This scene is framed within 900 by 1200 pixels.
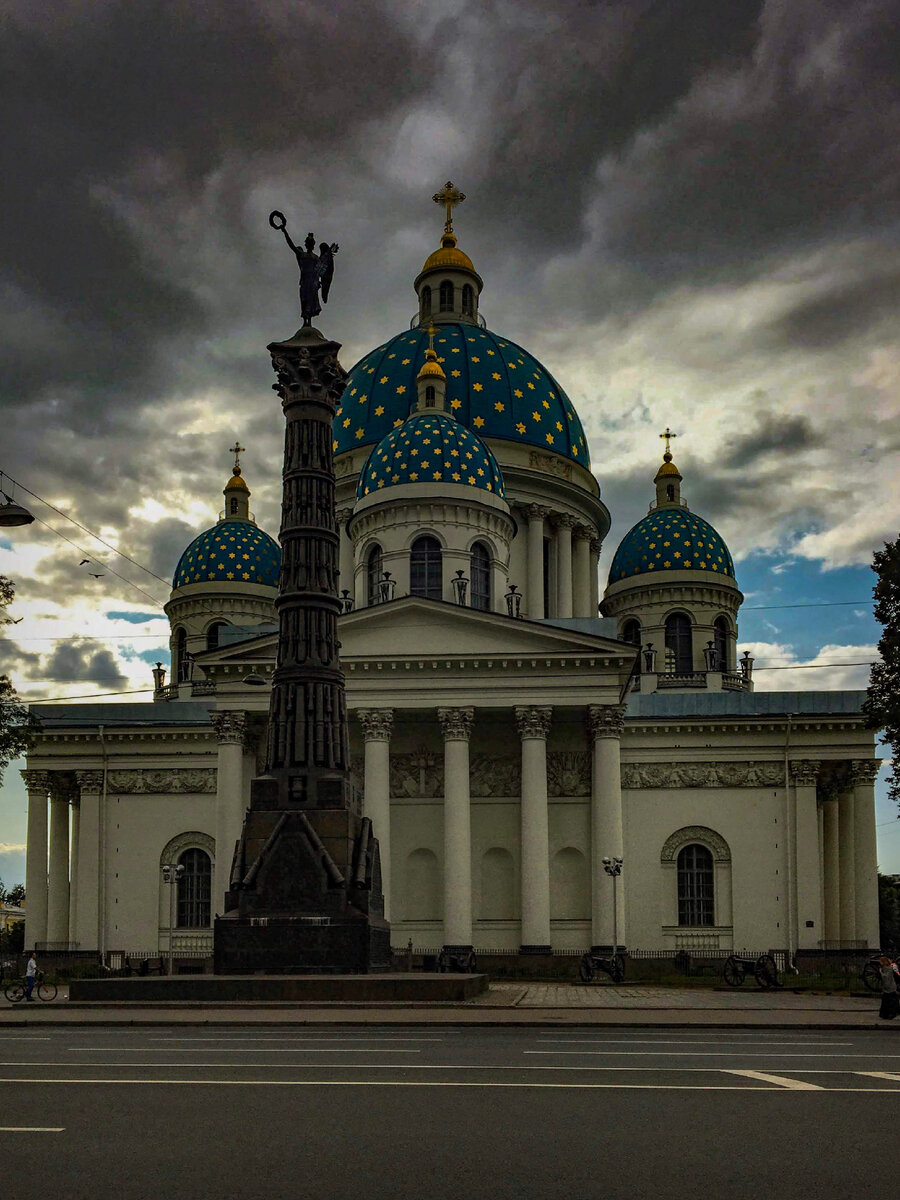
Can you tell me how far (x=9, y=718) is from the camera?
143 feet

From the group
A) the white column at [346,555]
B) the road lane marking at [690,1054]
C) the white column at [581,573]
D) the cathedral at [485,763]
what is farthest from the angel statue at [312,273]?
the white column at [581,573]

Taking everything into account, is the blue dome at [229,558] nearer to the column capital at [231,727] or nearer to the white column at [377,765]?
the column capital at [231,727]

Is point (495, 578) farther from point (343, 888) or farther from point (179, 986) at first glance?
point (179, 986)

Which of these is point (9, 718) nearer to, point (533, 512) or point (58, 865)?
point (58, 865)

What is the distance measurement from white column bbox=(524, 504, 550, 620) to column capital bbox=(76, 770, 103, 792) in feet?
65.9

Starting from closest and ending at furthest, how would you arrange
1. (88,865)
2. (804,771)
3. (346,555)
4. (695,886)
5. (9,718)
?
(9,718) → (695,886) → (804,771) → (88,865) → (346,555)

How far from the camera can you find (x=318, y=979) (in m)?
26.8

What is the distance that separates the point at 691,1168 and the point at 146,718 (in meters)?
54.5

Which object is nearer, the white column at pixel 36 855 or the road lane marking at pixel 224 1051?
the road lane marking at pixel 224 1051

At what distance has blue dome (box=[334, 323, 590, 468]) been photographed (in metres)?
67.6

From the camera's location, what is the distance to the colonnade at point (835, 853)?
2137 inches

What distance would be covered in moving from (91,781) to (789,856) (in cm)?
2861

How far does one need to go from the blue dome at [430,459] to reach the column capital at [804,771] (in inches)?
625

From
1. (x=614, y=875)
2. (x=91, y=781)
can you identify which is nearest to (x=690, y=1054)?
(x=614, y=875)
